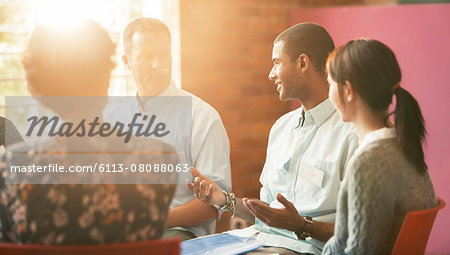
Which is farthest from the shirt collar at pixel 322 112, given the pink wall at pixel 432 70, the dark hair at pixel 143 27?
the pink wall at pixel 432 70

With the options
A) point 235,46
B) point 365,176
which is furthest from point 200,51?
point 365,176

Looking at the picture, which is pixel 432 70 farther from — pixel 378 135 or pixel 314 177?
pixel 378 135

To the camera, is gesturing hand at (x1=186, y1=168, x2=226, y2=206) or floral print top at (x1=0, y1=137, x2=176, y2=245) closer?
floral print top at (x1=0, y1=137, x2=176, y2=245)

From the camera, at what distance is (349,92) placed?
153 centimetres

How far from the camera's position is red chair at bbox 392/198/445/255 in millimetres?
1414

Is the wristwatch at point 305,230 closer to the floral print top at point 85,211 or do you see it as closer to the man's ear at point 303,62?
the man's ear at point 303,62

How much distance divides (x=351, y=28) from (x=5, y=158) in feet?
9.15

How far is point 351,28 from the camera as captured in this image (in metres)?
3.62

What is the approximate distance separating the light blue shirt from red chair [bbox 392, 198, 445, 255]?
0.46 m

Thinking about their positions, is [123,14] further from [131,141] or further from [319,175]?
[131,141]

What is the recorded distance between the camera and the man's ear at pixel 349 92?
1.52 meters

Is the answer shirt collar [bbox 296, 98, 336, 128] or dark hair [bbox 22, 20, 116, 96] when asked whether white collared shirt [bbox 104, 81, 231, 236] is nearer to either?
shirt collar [bbox 296, 98, 336, 128]

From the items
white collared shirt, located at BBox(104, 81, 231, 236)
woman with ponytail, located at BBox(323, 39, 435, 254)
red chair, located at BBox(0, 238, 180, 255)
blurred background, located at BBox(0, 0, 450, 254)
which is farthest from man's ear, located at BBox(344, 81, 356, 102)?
blurred background, located at BBox(0, 0, 450, 254)

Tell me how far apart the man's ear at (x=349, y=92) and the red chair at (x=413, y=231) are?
35 cm
